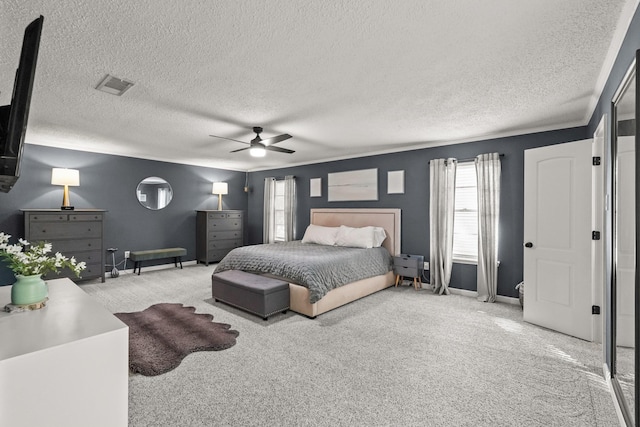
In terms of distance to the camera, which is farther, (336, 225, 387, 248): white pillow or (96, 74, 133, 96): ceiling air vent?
(336, 225, 387, 248): white pillow

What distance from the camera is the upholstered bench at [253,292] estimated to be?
3.56 m

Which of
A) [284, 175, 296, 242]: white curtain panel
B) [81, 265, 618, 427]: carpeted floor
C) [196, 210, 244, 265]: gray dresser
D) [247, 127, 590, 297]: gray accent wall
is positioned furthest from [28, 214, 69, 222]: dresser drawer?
[247, 127, 590, 297]: gray accent wall

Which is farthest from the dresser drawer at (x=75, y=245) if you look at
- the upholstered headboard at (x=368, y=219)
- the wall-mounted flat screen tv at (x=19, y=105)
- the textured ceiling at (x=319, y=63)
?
the wall-mounted flat screen tv at (x=19, y=105)

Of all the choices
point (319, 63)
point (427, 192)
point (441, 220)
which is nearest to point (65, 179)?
point (319, 63)

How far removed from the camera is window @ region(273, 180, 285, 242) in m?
7.54

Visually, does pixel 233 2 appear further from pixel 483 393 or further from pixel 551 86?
pixel 483 393

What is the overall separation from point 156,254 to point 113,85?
416 cm

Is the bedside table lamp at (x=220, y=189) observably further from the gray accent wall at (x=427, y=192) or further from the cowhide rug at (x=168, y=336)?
the cowhide rug at (x=168, y=336)

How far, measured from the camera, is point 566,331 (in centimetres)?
321

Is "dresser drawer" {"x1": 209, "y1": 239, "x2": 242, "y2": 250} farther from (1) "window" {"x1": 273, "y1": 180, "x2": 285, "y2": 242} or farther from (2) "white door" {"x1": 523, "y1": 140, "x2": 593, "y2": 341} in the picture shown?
(2) "white door" {"x1": 523, "y1": 140, "x2": 593, "y2": 341}

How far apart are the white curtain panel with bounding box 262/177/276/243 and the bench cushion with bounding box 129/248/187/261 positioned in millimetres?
1967

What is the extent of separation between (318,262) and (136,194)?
457cm

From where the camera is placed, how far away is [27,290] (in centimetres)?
160

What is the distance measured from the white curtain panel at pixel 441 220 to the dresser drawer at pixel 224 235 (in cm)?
471
